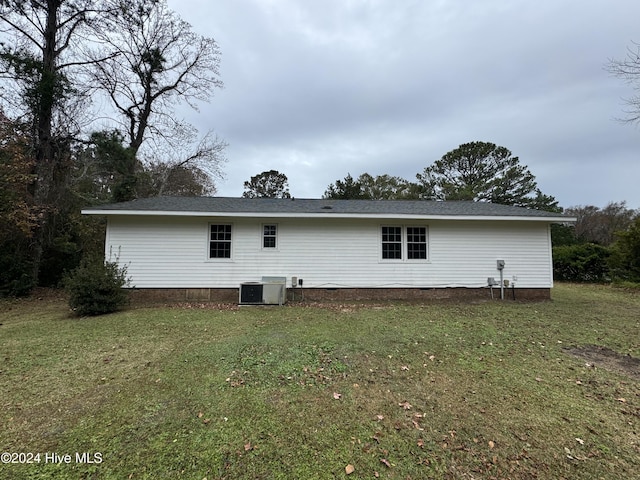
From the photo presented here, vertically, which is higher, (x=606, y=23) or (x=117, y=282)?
(x=606, y=23)

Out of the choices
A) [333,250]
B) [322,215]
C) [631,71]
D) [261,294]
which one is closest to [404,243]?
[333,250]

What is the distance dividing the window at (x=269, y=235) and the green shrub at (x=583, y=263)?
1653 centimetres

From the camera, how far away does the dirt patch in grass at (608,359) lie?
396cm

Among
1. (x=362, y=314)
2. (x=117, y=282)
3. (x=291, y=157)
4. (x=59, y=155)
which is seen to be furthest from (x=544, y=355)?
(x=291, y=157)

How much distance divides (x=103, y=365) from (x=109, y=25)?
55.6 feet

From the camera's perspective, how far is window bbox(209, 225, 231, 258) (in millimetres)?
9391

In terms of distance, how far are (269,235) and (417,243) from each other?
16.6 feet

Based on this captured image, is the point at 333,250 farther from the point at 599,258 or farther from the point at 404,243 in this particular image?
the point at 599,258

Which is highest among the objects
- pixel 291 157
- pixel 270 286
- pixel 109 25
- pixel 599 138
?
pixel 109 25

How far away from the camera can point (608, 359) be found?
4.34 meters

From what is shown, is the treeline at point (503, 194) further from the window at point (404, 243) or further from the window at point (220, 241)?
the window at point (220, 241)

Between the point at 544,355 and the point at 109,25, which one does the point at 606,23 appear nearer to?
the point at 544,355

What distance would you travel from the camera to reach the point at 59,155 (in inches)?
494

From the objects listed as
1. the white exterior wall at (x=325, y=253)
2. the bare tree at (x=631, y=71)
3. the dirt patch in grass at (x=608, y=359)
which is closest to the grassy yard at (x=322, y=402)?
the dirt patch in grass at (x=608, y=359)
